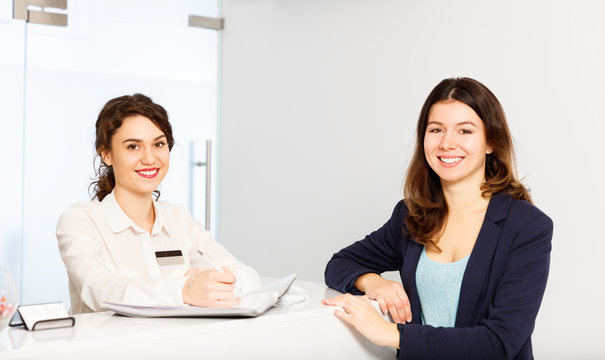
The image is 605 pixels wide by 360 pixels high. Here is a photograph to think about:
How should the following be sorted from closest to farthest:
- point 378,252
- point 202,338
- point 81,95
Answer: point 202,338, point 378,252, point 81,95

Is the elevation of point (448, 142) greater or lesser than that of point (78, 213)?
greater

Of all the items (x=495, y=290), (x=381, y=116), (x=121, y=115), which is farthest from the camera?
(x=381, y=116)

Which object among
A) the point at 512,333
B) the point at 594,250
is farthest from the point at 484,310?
the point at 594,250

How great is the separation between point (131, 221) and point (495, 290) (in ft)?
3.06

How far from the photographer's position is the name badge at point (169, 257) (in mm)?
1806

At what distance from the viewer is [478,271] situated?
5.25ft

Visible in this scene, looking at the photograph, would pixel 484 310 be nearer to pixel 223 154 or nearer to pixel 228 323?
pixel 228 323

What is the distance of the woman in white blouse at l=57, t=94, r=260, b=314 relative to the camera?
165 cm

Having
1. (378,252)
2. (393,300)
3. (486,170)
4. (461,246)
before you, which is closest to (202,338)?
(393,300)

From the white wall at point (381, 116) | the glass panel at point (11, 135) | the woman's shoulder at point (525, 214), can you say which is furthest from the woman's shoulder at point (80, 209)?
the glass panel at point (11, 135)

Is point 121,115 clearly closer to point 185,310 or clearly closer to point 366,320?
point 185,310

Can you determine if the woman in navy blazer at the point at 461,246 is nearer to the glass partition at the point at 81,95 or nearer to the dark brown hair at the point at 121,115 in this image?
the dark brown hair at the point at 121,115

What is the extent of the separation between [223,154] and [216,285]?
2.73 metres

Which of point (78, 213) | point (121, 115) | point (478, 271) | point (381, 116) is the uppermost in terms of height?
point (381, 116)
